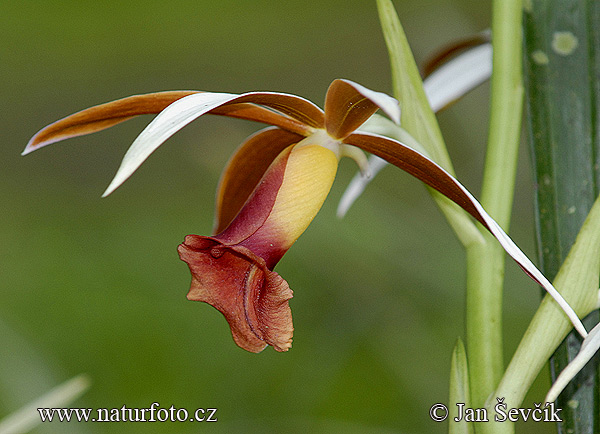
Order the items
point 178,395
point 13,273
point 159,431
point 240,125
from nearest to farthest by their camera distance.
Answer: point 159,431 → point 178,395 → point 13,273 → point 240,125

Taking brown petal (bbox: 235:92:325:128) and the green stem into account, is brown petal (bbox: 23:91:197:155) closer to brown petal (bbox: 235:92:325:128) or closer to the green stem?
brown petal (bbox: 235:92:325:128)

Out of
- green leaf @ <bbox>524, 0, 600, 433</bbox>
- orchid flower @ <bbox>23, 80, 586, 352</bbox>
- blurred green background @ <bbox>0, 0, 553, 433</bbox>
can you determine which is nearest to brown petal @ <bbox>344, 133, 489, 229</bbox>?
orchid flower @ <bbox>23, 80, 586, 352</bbox>

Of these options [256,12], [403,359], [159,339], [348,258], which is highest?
[256,12]

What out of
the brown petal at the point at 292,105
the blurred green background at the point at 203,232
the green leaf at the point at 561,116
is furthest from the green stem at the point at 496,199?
the blurred green background at the point at 203,232

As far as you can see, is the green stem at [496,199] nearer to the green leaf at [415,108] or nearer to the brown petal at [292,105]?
the green leaf at [415,108]

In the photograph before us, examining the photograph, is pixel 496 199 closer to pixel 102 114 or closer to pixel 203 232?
pixel 102 114

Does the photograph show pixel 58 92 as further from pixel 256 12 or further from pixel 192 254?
pixel 192 254

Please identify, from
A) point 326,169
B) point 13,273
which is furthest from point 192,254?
point 13,273
